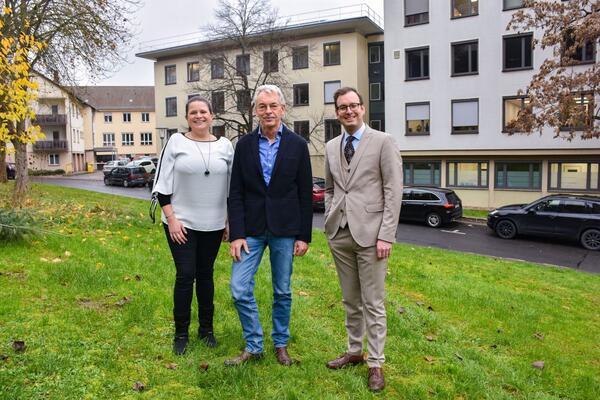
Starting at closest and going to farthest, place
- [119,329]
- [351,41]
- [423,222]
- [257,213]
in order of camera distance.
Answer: [257,213], [119,329], [423,222], [351,41]

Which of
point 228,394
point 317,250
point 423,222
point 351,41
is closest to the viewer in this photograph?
point 228,394

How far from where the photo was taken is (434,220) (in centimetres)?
2105

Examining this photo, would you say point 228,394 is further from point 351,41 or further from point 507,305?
point 351,41

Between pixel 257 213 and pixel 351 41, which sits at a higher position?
pixel 351 41

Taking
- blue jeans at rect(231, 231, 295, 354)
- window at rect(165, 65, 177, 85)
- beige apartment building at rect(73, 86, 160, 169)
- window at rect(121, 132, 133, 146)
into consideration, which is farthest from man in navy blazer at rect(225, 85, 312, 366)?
window at rect(121, 132, 133, 146)

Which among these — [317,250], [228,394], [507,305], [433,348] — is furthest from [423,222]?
[228,394]

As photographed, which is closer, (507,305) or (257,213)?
(257,213)

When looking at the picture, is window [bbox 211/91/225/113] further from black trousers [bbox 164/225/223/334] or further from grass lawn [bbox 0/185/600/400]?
black trousers [bbox 164/225/223/334]

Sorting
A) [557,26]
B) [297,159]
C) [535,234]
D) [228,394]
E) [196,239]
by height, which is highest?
[557,26]

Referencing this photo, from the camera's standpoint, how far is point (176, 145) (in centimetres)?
372

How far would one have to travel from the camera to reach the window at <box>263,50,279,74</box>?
35281mm

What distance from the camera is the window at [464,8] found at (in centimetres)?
2776

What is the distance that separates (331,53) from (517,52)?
1442cm

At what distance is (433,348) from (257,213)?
6.91ft
